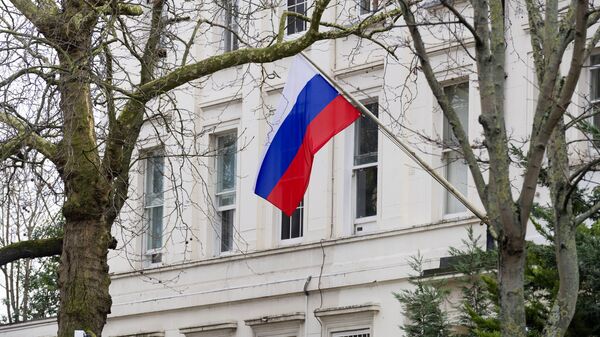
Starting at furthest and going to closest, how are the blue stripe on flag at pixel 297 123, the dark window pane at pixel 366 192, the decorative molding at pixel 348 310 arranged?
the dark window pane at pixel 366 192 < the decorative molding at pixel 348 310 < the blue stripe on flag at pixel 297 123

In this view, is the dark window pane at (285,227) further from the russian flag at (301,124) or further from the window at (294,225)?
the russian flag at (301,124)

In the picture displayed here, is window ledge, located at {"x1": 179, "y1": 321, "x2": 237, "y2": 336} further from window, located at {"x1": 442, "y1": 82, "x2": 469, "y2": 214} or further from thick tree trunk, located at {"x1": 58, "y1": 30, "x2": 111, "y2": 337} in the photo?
thick tree trunk, located at {"x1": 58, "y1": 30, "x2": 111, "y2": 337}

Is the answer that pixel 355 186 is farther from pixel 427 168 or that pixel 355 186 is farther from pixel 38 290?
pixel 38 290

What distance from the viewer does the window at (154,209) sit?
36.8m

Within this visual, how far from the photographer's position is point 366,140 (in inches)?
1264

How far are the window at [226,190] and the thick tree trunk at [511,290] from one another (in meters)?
20.4

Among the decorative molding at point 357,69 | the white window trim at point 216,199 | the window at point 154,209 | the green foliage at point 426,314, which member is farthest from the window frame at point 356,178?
the green foliage at point 426,314

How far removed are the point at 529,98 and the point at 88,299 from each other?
936cm

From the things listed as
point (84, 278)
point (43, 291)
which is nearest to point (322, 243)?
point (84, 278)

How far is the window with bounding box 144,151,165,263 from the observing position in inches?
1447

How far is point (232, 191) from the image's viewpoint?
3509 cm

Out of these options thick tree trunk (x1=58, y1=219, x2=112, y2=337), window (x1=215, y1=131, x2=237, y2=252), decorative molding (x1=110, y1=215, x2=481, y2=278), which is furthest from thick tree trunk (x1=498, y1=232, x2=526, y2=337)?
window (x1=215, y1=131, x2=237, y2=252)

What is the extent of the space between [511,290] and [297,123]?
25.9 feet

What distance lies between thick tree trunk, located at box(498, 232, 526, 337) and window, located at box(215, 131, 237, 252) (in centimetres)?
2037
